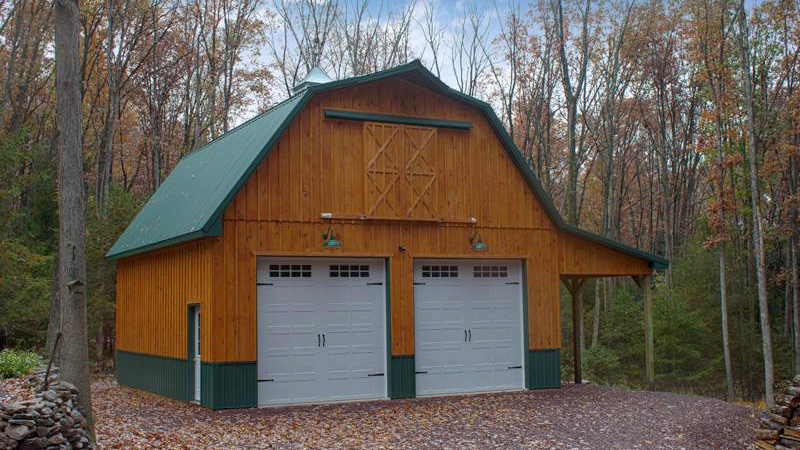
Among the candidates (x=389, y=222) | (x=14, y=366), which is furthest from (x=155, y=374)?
(x=389, y=222)

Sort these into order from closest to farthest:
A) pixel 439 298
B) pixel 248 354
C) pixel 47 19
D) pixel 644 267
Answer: pixel 248 354, pixel 439 298, pixel 644 267, pixel 47 19

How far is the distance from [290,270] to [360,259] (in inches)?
47.2

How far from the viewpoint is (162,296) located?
1416cm

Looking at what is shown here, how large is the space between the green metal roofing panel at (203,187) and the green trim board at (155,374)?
1.99 meters

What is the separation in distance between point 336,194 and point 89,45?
15.8m

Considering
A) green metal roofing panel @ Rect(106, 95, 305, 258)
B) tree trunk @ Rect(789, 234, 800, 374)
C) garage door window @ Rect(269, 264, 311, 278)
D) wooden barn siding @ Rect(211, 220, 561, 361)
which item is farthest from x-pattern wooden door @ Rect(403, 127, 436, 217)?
tree trunk @ Rect(789, 234, 800, 374)

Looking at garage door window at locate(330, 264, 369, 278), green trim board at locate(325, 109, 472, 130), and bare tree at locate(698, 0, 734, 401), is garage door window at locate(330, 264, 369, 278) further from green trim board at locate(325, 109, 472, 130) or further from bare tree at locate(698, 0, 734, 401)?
bare tree at locate(698, 0, 734, 401)

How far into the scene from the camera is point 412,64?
1310 cm

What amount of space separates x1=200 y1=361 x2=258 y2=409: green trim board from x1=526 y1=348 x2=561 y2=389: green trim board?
5034 millimetres

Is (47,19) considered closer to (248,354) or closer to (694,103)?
(248,354)

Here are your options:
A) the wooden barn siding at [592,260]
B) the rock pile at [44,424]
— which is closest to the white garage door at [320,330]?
the wooden barn siding at [592,260]

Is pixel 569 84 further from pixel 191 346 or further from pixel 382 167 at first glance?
pixel 191 346

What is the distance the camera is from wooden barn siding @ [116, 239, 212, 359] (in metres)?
12.2

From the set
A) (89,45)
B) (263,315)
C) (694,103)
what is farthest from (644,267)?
(89,45)
